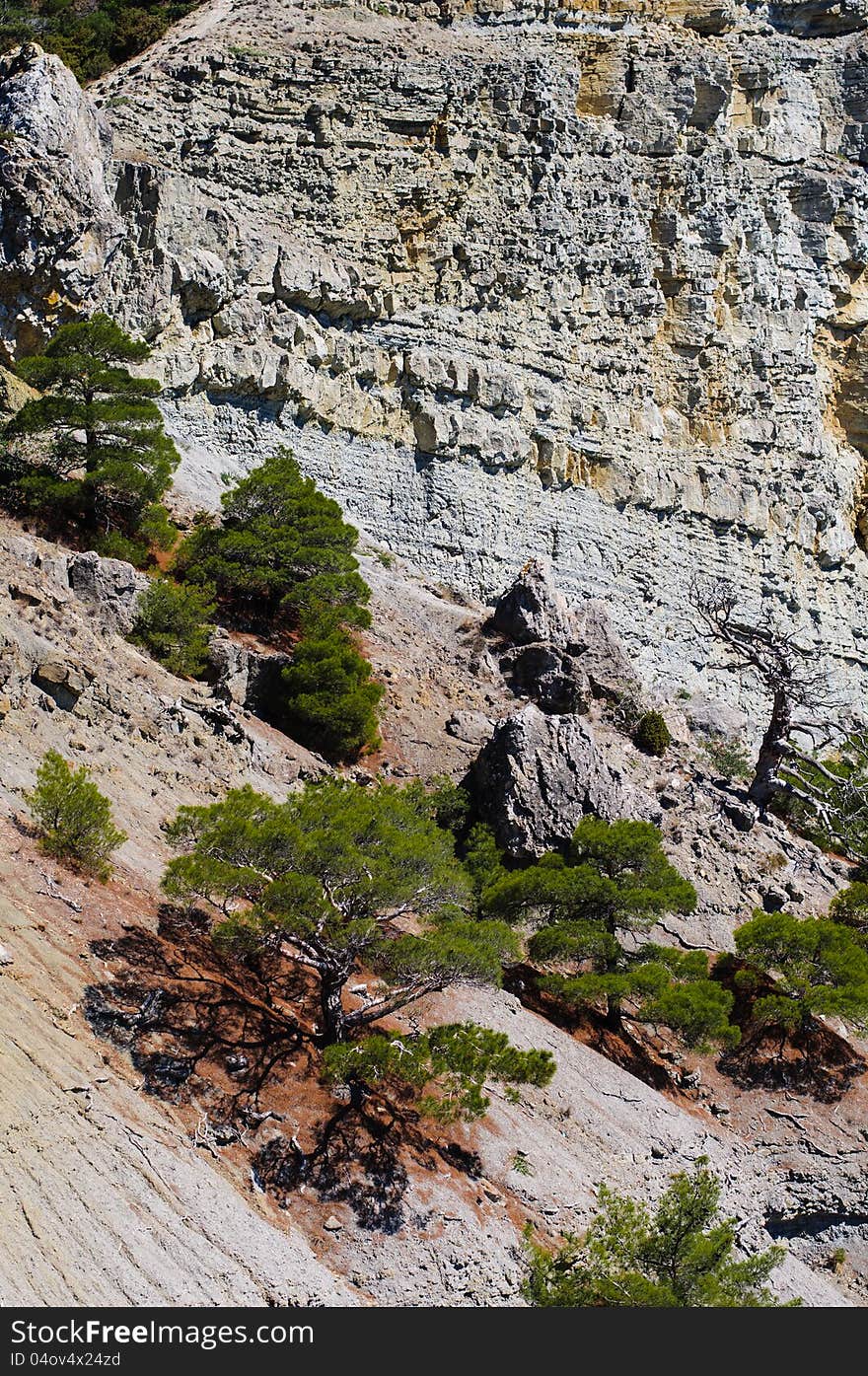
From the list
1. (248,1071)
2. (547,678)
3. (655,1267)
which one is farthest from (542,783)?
(655,1267)

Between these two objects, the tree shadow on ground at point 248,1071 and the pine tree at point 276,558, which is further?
the pine tree at point 276,558

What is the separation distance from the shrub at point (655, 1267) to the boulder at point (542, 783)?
9182 mm

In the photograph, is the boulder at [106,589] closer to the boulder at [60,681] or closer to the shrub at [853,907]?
the boulder at [60,681]

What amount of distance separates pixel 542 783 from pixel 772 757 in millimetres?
6520

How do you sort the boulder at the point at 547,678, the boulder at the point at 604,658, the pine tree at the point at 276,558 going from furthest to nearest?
the boulder at the point at 604,658 < the boulder at the point at 547,678 < the pine tree at the point at 276,558

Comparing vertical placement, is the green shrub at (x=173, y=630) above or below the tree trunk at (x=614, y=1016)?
above

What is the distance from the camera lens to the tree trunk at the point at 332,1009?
14.2 m

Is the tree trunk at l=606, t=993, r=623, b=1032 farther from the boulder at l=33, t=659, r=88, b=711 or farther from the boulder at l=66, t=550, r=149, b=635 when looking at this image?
the boulder at l=66, t=550, r=149, b=635

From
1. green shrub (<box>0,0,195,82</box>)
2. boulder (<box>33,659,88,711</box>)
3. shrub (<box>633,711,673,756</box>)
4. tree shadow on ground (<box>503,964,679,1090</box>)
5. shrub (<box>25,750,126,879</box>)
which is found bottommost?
tree shadow on ground (<box>503,964,679,1090</box>)

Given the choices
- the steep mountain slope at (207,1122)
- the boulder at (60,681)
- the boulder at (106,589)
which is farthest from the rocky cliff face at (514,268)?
the boulder at (60,681)

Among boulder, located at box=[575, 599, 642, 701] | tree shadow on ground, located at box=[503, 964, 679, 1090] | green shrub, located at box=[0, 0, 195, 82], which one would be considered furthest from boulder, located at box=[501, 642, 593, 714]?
green shrub, located at box=[0, 0, 195, 82]

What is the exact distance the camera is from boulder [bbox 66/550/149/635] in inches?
894

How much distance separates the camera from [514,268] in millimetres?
36938

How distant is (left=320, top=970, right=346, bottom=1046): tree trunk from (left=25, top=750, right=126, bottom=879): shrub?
295 centimetres
